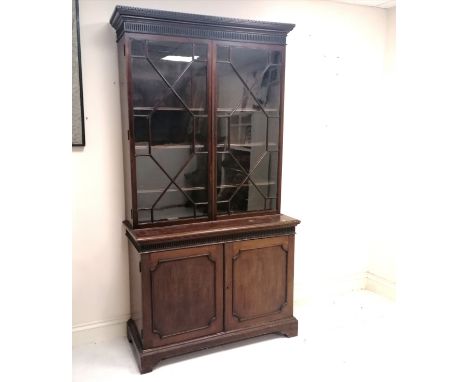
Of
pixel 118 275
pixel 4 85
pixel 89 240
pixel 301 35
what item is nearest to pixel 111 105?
pixel 89 240

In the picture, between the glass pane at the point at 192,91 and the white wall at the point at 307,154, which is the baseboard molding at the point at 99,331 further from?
the glass pane at the point at 192,91

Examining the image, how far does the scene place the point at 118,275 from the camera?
8.96 feet

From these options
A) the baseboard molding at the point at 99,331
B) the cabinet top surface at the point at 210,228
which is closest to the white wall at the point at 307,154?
the baseboard molding at the point at 99,331

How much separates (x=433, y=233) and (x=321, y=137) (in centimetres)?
277

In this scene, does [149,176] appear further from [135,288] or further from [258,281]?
[258,281]

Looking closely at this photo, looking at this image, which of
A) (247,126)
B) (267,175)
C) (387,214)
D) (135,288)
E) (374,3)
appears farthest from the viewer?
(387,214)

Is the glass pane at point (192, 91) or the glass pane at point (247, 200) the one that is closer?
the glass pane at point (192, 91)

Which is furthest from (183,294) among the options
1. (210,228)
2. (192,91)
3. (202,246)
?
(192,91)

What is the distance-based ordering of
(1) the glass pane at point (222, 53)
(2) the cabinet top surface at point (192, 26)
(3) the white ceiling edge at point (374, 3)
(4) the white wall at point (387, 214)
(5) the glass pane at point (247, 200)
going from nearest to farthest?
(2) the cabinet top surface at point (192, 26) → (1) the glass pane at point (222, 53) → (5) the glass pane at point (247, 200) → (3) the white ceiling edge at point (374, 3) → (4) the white wall at point (387, 214)

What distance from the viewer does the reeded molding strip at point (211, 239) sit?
2.32m

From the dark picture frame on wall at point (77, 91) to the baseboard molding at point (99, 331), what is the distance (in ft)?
4.07

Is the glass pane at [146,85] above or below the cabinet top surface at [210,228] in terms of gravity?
above

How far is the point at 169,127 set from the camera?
2447 mm

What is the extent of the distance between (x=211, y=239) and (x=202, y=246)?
2.8 inches
